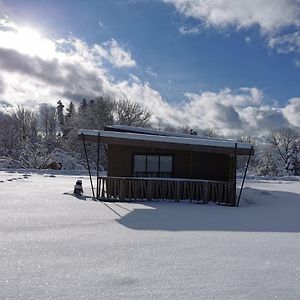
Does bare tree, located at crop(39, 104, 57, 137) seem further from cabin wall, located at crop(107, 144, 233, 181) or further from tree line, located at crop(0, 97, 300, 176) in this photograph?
cabin wall, located at crop(107, 144, 233, 181)

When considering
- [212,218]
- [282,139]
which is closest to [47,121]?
[282,139]

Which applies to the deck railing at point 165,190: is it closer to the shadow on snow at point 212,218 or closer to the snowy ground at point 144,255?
the shadow on snow at point 212,218

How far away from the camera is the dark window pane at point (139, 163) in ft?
56.7

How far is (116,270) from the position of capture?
521 cm

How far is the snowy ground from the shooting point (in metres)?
4.52

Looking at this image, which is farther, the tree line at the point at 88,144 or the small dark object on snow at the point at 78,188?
the tree line at the point at 88,144

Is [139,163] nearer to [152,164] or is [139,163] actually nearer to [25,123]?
[152,164]

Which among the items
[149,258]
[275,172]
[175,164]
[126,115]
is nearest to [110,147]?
[175,164]

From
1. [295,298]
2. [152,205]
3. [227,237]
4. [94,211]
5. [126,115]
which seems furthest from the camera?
[126,115]

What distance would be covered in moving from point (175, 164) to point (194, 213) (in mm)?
6151

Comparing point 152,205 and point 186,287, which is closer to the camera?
point 186,287

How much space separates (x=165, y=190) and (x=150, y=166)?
8.08 feet

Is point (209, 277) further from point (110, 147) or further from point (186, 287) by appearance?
point (110, 147)

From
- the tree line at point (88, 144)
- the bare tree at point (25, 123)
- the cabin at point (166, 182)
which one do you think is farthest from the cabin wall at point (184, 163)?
the bare tree at point (25, 123)
